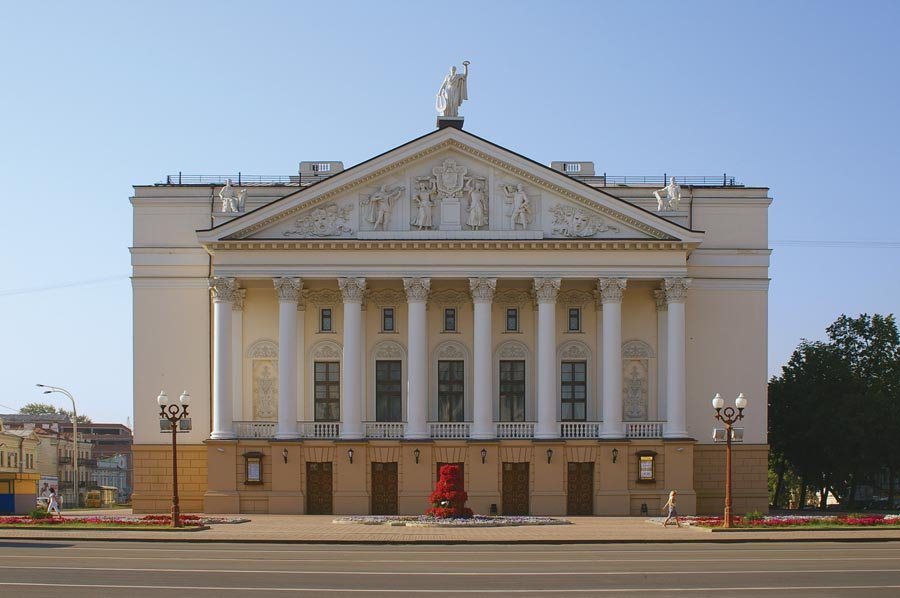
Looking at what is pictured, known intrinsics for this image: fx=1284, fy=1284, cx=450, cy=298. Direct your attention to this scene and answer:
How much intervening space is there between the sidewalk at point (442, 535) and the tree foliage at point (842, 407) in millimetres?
29240

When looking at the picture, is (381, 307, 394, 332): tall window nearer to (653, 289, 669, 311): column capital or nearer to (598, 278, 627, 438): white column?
(598, 278, 627, 438): white column

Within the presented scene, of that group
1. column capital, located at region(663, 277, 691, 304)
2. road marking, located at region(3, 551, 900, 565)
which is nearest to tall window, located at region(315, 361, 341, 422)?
column capital, located at region(663, 277, 691, 304)

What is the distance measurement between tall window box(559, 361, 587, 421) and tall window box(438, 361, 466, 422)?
16.4ft

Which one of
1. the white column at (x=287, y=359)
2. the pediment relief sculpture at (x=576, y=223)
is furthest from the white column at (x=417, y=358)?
the pediment relief sculpture at (x=576, y=223)

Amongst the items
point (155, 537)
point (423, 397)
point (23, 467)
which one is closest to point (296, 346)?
point (423, 397)

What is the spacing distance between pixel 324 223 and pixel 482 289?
27.0 ft

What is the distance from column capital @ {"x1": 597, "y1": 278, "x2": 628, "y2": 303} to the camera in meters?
61.5

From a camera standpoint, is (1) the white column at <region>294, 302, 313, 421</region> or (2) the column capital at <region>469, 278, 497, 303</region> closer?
(2) the column capital at <region>469, 278, 497, 303</region>

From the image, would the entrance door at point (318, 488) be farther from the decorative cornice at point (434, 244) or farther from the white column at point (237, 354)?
the decorative cornice at point (434, 244)

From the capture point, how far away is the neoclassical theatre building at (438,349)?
200ft

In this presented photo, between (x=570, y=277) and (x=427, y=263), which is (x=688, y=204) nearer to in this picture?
(x=570, y=277)

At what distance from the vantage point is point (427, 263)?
61.5 meters

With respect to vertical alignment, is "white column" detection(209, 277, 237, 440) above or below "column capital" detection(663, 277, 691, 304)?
below

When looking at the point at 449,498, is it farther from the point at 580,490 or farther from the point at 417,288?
the point at 417,288
